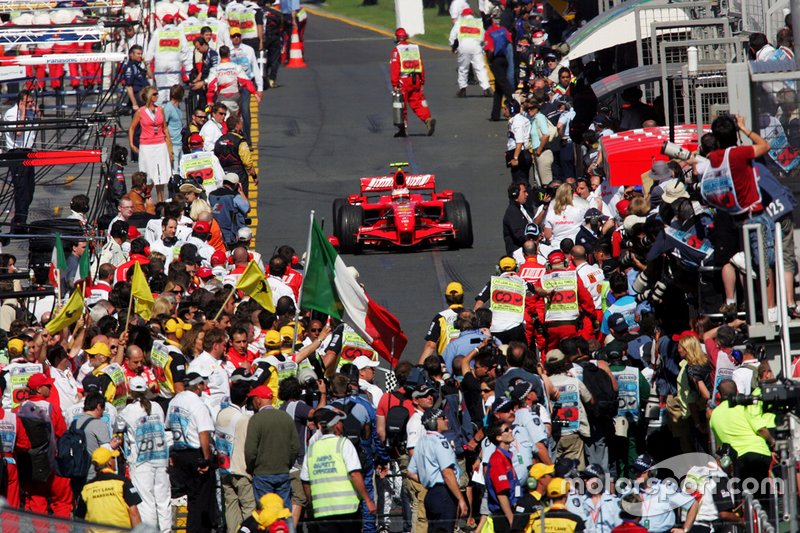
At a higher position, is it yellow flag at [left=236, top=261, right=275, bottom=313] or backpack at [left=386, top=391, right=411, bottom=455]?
yellow flag at [left=236, top=261, right=275, bottom=313]

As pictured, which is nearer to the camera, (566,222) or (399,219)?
(566,222)

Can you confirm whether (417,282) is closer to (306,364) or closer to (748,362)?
(306,364)

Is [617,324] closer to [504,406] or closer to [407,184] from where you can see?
[504,406]

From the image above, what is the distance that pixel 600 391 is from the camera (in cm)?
1385

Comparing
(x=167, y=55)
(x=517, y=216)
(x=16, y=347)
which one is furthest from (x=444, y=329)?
(x=167, y=55)

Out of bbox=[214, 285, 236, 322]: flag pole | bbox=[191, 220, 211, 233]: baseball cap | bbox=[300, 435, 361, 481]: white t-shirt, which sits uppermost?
bbox=[191, 220, 211, 233]: baseball cap

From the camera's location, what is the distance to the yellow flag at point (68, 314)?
15.3m

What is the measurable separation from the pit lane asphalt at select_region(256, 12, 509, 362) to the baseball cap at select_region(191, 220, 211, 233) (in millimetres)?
2668

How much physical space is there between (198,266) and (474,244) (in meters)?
5.89

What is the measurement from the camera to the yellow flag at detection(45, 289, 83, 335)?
15.3 m

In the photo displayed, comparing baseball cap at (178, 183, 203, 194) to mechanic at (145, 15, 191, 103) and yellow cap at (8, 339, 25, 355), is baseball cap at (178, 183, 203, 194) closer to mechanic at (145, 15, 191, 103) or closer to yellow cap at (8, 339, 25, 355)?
yellow cap at (8, 339, 25, 355)

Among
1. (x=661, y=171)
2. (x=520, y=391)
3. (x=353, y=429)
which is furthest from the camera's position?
(x=661, y=171)

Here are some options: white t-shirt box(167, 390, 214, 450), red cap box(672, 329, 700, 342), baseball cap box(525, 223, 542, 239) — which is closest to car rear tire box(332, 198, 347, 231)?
baseball cap box(525, 223, 542, 239)

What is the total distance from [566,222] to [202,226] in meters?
4.49
